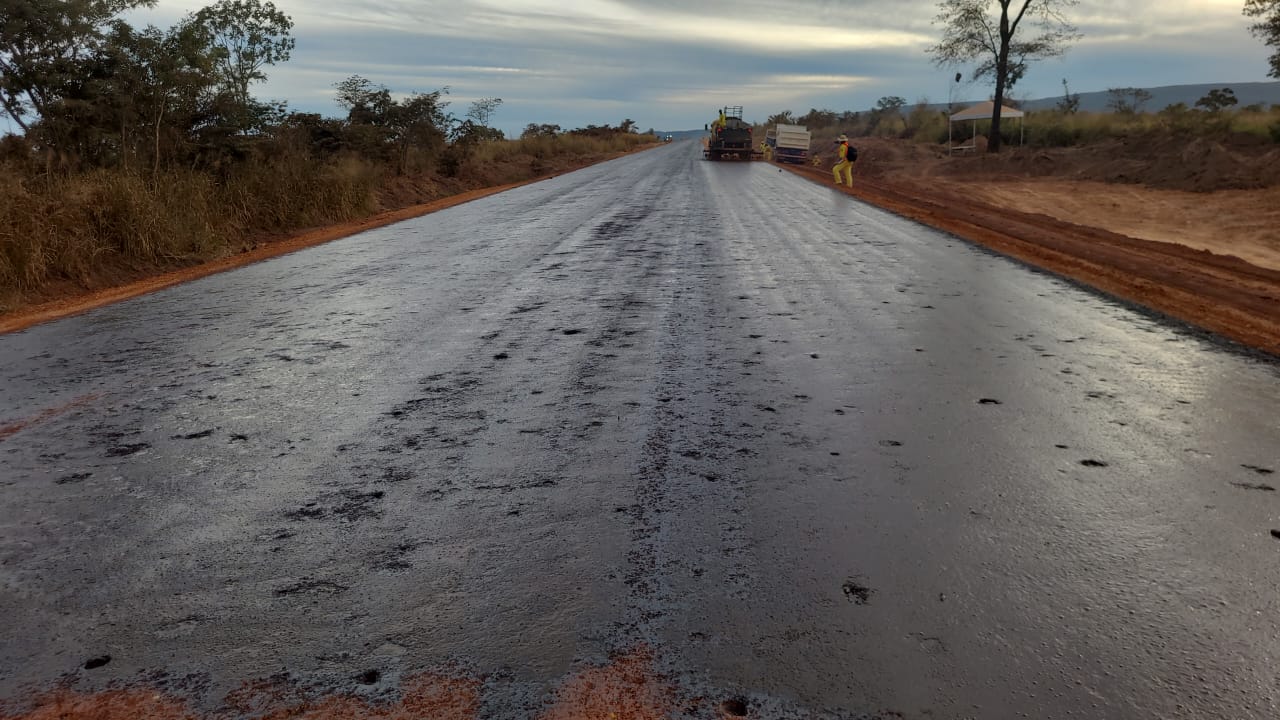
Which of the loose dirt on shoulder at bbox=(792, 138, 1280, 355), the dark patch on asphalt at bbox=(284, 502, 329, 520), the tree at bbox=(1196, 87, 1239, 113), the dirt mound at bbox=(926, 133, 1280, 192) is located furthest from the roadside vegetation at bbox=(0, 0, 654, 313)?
the tree at bbox=(1196, 87, 1239, 113)

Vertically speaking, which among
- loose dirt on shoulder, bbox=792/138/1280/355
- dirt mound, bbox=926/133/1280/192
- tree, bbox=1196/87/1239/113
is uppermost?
tree, bbox=1196/87/1239/113

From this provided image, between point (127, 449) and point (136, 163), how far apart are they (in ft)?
39.4

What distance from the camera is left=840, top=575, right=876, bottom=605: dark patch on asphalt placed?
10.2ft

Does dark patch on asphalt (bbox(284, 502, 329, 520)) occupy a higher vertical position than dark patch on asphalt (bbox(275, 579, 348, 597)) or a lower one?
higher

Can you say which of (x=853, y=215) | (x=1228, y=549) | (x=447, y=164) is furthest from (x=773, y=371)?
(x=447, y=164)

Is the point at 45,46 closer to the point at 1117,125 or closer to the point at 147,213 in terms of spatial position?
the point at 147,213

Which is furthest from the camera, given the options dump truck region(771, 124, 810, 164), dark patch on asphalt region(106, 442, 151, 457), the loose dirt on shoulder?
dump truck region(771, 124, 810, 164)

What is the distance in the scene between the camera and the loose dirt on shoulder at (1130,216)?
934cm

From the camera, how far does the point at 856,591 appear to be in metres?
3.18

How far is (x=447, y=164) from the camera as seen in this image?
29.6 m

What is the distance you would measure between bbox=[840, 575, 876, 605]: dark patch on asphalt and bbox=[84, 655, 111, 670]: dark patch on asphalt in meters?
2.58

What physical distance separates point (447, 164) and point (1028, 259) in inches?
881

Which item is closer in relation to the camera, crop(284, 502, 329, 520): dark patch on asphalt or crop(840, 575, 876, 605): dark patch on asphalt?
crop(840, 575, 876, 605): dark patch on asphalt

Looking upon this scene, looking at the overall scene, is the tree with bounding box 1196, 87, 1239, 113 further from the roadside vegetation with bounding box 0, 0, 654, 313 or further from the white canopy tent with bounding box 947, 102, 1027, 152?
the roadside vegetation with bounding box 0, 0, 654, 313
